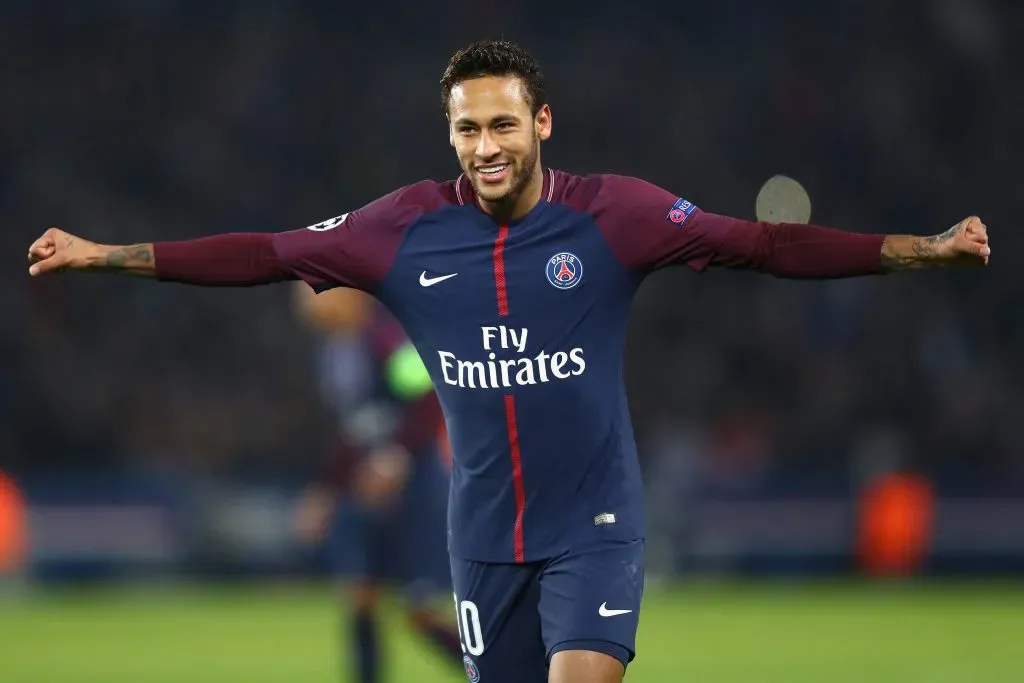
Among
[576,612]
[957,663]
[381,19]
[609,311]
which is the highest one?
[381,19]

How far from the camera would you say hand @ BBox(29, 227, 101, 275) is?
4.95 meters

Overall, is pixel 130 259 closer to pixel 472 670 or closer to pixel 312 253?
pixel 312 253

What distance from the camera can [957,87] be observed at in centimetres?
2189

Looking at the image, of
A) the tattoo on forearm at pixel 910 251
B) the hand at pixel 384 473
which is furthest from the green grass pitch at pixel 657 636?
the tattoo on forearm at pixel 910 251

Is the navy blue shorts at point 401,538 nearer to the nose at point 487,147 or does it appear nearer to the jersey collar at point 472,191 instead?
the jersey collar at point 472,191

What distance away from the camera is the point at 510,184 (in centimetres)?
494

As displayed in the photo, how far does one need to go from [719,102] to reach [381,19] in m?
4.52

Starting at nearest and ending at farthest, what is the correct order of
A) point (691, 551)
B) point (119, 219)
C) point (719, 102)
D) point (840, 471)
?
point (691, 551) → point (840, 471) → point (119, 219) → point (719, 102)

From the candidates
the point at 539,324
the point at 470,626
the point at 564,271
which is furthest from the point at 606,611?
the point at 564,271

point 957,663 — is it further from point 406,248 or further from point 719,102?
point 719,102

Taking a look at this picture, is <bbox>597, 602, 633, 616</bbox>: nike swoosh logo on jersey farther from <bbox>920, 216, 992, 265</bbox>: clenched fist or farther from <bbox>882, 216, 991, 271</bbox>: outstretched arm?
<bbox>920, 216, 992, 265</bbox>: clenched fist

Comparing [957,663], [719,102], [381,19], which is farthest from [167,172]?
[957,663]

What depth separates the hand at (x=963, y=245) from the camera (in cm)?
466

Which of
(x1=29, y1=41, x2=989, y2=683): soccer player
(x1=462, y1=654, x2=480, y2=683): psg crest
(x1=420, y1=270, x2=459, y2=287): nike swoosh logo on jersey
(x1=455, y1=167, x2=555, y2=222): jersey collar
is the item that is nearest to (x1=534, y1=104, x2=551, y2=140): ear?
(x1=29, y1=41, x2=989, y2=683): soccer player
